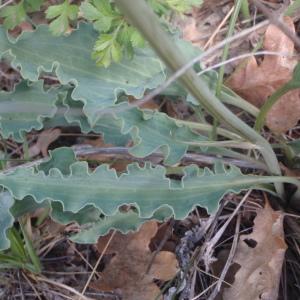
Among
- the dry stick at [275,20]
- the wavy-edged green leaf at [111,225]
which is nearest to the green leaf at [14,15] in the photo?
the wavy-edged green leaf at [111,225]

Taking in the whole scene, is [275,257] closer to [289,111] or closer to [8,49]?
[289,111]

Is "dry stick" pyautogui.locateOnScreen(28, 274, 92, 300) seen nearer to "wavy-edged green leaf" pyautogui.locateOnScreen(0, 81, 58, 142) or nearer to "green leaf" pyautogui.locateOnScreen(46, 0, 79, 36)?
"wavy-edged green leaf" pyautogui.locateOnScreen(0, 81, 58, 142)

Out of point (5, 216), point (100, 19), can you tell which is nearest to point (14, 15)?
point (100, 19)

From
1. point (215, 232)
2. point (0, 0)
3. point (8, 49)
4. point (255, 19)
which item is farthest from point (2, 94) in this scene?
point (255, 19)

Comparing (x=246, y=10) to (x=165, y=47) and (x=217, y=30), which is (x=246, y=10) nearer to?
(x=217, y=30)

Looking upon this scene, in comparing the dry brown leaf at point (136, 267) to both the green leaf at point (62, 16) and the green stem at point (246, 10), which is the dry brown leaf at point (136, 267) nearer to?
the green leaf at point (62, 16)
